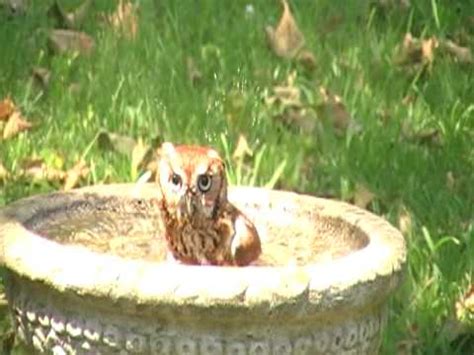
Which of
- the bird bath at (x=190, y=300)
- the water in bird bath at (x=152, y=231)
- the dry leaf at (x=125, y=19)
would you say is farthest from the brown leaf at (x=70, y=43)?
the bird bath at (x=190, y=300)

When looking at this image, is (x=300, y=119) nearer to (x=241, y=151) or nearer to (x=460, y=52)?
(x=241, y=151)

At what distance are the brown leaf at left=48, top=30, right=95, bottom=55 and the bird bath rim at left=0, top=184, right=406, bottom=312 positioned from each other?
88.7 inches

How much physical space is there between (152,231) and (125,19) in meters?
2.19

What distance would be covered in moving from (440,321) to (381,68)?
158 cm

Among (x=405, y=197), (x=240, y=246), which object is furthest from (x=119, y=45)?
(x=240, y=246)

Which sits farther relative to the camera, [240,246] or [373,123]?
[373,123]

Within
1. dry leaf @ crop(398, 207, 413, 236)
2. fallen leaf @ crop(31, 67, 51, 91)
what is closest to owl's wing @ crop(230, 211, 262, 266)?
dry leaf @ crop(398, 207, 413, 236)

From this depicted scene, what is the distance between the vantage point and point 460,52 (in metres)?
5.19

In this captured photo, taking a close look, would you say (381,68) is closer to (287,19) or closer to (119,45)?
(287,19)

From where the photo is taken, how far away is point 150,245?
304 cm

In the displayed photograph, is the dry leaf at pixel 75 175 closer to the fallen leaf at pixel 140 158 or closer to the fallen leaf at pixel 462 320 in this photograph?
Answer: the fallen leaf at pixel 140 158

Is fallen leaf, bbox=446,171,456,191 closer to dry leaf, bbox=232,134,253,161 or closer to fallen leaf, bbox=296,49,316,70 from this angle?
dry leaf, bbox=232,134,253,161

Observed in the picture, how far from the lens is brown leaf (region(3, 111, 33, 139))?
433 cm

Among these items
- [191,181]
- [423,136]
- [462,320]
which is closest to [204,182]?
[191,181]
